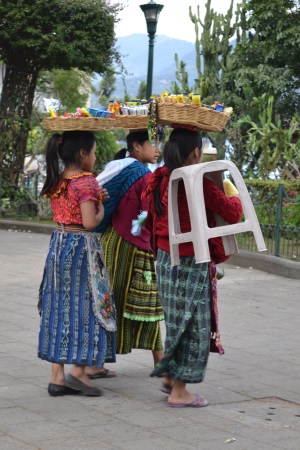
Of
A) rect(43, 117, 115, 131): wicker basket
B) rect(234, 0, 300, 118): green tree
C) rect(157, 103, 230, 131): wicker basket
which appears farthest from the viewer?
rect(234, 0, 300, 118): green tree

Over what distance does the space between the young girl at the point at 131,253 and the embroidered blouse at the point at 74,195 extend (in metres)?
0.42

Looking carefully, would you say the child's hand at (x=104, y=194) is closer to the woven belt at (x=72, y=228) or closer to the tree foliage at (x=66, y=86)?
the woven belt at (x=72, y=228)

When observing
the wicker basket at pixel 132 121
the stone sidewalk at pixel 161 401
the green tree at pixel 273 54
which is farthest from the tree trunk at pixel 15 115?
the wicker basket at pixel 132 121

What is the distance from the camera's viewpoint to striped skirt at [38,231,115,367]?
19.1ft

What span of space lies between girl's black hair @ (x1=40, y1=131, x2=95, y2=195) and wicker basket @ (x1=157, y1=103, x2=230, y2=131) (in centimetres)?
54

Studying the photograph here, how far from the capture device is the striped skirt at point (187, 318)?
5.58 metres

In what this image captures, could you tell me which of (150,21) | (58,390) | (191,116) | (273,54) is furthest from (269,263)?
(273,54)

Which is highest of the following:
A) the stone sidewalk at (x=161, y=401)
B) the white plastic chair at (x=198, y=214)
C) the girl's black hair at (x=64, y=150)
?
the girl's black hair at (x=64, y=150)

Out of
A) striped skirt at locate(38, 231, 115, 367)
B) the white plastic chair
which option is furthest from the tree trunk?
the white plastic chair

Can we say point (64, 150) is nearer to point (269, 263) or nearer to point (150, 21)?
point (269, 263)

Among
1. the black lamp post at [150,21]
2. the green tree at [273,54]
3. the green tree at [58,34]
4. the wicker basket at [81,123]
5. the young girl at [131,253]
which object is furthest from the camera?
the green tree at [273,54]

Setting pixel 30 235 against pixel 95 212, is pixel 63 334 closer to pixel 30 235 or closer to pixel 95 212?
pixel 95 212

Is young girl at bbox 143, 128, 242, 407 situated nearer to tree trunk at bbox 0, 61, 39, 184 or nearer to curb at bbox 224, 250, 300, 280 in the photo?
curb at bbox 224, 250, 300, 280

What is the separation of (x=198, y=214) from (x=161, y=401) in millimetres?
1217
